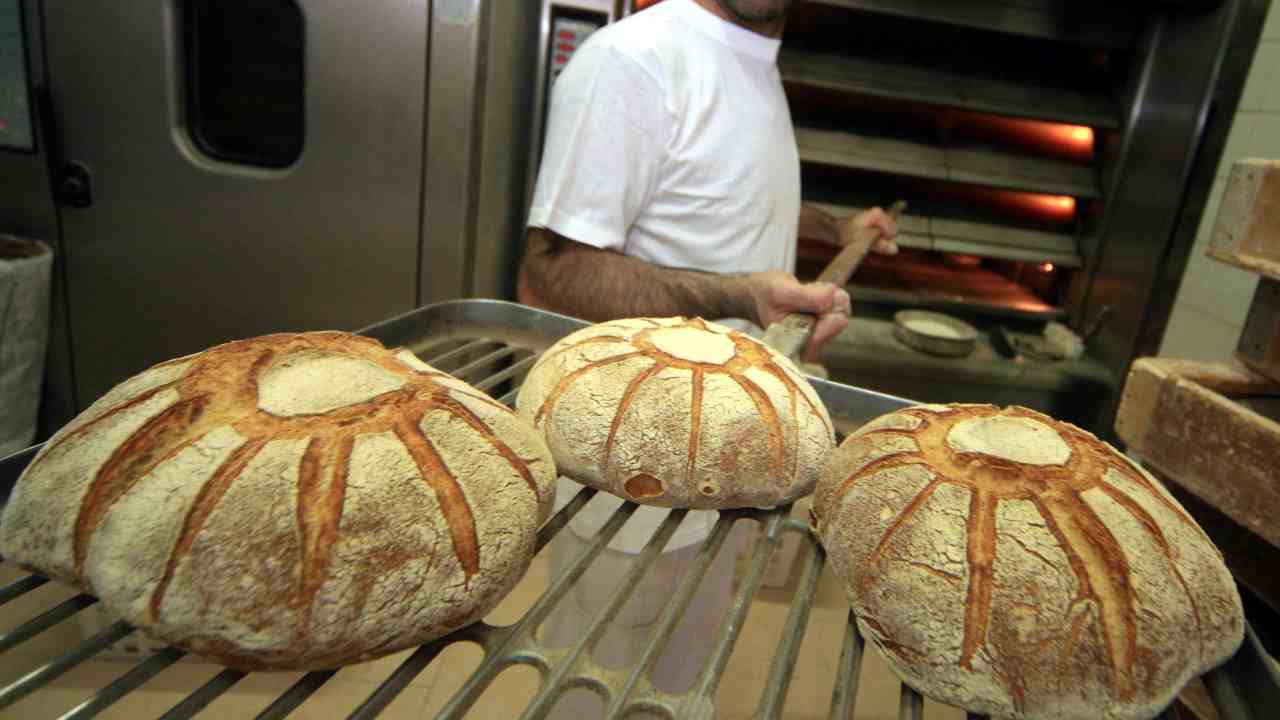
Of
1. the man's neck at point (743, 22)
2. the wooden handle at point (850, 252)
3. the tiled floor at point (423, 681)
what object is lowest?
the tiled floor at point (423, 681)

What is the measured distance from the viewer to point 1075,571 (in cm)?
75

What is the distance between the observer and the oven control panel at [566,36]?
2.08 m

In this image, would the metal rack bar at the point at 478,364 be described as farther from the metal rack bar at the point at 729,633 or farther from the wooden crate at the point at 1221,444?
the wooden crate at the point at 1221,444

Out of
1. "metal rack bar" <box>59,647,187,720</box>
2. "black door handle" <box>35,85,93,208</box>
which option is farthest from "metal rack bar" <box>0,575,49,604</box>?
"black door handle" <box>35,85,93,208</box>

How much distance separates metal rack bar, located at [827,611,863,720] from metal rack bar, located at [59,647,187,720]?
55cm

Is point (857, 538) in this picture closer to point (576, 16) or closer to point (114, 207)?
point (576, 16)

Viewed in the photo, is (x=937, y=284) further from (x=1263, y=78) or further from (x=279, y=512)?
(x=279, y=512)

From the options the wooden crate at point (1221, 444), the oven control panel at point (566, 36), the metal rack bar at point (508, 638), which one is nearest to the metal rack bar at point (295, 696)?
the metal rack bar at point (508, 638)

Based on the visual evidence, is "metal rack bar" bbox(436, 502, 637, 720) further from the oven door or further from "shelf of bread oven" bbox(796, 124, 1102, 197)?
"shelf of bread oven" bbox(796, 124, 1102, 197)

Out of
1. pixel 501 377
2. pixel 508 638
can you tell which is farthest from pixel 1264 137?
pixel 508 638

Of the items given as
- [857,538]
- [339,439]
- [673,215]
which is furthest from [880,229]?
[339,439]

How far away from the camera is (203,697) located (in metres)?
0.62

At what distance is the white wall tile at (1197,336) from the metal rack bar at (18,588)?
2.88 metres

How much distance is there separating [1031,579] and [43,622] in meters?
0.89
